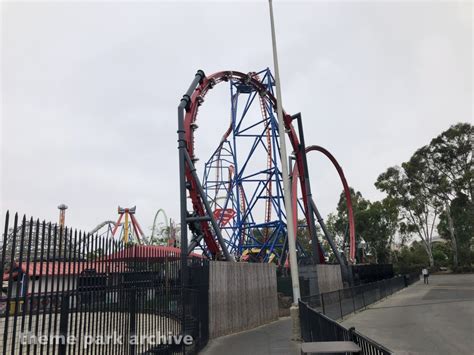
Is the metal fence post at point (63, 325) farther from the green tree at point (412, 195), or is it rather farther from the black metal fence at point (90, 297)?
the green tree at point (412, 195)

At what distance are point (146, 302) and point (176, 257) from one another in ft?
6.69

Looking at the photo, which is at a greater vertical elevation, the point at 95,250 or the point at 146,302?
the point at 95,250

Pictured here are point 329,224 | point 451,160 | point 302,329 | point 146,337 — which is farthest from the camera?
point 329,224

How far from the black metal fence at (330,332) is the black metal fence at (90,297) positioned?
2526 millimetres

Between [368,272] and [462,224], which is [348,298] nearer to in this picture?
[368,272]

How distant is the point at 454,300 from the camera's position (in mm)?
18391

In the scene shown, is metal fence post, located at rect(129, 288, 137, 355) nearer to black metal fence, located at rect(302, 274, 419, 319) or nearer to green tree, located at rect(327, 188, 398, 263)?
black metal fence, located at rect(302, 274, 419, 319)

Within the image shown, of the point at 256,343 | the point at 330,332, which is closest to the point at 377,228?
the point at 256,343

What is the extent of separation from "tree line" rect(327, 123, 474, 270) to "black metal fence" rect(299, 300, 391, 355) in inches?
1240

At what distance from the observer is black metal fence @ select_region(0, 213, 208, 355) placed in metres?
3.81

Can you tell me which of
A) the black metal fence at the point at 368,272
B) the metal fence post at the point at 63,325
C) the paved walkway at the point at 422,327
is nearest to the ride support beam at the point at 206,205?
the paved walkway at the point at 422,327

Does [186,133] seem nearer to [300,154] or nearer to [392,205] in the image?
[300,154]

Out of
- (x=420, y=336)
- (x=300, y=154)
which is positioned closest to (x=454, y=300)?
(x=420, y=336)

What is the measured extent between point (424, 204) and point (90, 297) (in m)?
52.2
